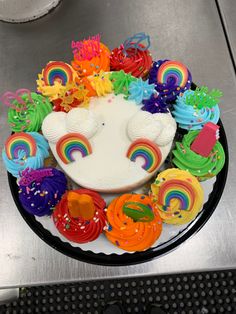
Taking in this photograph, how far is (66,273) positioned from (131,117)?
57cm

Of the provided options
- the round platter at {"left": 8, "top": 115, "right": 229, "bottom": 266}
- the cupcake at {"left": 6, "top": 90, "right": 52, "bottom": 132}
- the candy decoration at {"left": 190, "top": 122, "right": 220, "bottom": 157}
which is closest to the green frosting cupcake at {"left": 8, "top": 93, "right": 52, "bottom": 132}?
the cupcake at {"left": 6, "top": 90, "right": 52, "bottom": 132}

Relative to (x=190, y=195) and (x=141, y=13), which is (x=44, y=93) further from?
(x=141, y=13)

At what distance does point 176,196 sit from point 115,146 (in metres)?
0.25

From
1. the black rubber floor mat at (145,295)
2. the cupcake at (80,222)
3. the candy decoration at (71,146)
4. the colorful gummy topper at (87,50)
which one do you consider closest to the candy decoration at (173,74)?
the colorful gummy topper at (87,50)

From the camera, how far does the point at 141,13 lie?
1.70 meters

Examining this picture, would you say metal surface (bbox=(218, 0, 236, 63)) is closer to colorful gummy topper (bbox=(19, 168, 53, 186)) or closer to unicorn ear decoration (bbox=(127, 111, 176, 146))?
unicorn ear decoration (bbox=(127, 111, 176, 146))

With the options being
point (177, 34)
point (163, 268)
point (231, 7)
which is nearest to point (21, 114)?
point (163, 268)

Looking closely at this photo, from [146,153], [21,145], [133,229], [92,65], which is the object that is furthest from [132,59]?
[133,229]

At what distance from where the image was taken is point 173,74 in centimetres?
124

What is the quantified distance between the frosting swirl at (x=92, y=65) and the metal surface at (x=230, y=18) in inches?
23.5

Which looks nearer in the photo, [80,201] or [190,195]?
[80,201]

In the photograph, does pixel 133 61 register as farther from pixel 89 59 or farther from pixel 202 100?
pixel 202 100

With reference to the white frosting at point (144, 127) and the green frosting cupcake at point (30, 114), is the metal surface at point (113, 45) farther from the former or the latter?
the white frosting at point (144, 127)

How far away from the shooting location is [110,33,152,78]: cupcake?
127 centimetres
